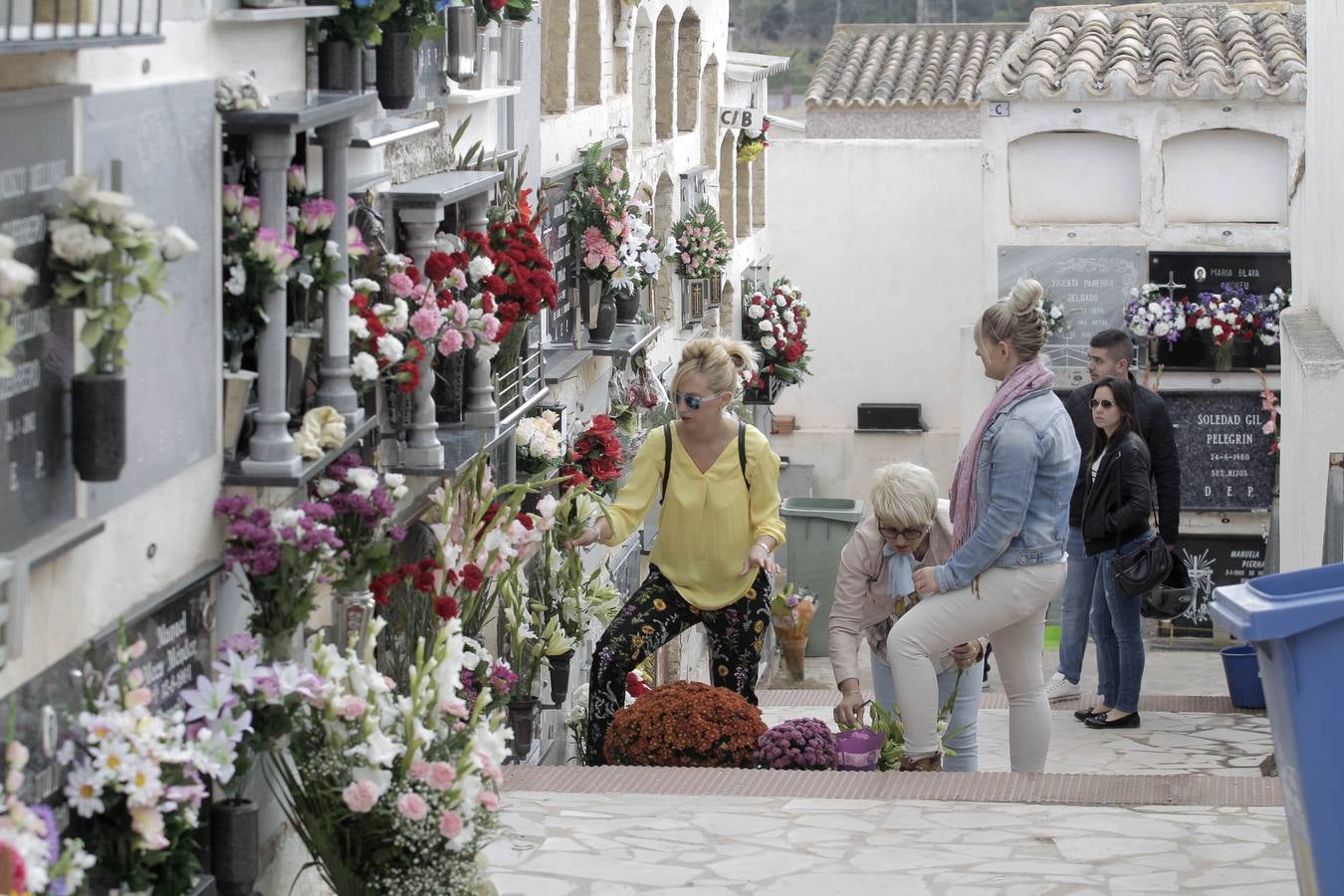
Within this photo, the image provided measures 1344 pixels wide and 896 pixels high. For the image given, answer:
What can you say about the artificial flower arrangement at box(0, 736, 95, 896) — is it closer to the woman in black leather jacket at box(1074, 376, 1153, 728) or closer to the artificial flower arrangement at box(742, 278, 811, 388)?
the woman in black leather jacket at box(1074, 376, 1153, 728)

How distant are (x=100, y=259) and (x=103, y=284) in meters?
0.07

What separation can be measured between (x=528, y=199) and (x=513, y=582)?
189 cm

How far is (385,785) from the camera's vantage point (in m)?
4.94

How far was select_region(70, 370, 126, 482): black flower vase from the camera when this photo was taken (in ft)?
13.0

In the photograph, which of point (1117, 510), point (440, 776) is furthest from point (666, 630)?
point (440, 776)

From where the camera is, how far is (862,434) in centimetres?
2336

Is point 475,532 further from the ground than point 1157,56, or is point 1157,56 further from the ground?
point 1157,56

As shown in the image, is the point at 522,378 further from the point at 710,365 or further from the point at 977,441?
the point at 977,441

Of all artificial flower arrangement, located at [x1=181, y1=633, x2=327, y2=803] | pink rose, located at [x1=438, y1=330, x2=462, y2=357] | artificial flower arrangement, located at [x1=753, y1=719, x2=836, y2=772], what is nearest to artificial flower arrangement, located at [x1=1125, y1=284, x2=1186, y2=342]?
artificial flower arrangement, located at [x1=753, y1=719, x2=836, y2=772]

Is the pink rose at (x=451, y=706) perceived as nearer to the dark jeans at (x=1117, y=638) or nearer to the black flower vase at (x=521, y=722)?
the black flower vase at (x=521, y=722)

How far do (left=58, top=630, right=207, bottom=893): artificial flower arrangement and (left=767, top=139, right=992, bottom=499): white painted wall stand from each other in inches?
750

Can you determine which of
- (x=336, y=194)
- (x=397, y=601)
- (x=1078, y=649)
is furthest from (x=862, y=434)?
(x=336, y=194)

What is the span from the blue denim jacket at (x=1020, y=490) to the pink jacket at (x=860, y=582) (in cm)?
33

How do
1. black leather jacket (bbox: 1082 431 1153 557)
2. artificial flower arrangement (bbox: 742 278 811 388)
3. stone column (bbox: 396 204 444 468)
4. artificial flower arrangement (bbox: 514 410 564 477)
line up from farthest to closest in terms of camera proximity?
artificial flower arrangement (bbox: 742 278 811 388) → black leather jacket (bbox: 1082 431 1153 557) → artificial flower arrangement (bbox: 514 410 564 477) → stone column (bbox: 396 204 444 468)
